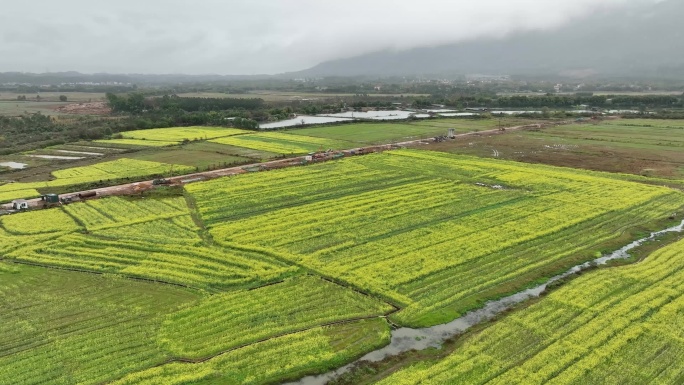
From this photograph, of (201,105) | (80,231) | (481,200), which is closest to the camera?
(80,231)

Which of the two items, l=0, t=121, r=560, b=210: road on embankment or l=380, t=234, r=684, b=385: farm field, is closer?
l=380, t=234, r=684, b=385: farm field

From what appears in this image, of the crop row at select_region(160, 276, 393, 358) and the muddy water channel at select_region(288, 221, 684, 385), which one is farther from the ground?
the crop row at select_region(160, 276, 393, 358)

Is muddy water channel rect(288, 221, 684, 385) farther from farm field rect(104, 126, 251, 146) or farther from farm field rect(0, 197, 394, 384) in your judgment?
farm field rect(104, 126, 251, 146)

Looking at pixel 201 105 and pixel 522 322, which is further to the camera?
pixel 201 105

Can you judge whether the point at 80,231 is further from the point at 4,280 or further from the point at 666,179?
the point at 666,179

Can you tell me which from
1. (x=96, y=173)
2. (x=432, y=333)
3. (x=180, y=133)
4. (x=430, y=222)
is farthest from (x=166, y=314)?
(x=180, y=133)

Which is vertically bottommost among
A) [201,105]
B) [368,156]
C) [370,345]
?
[370,345]

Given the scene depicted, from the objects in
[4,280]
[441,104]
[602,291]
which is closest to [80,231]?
[4,280]

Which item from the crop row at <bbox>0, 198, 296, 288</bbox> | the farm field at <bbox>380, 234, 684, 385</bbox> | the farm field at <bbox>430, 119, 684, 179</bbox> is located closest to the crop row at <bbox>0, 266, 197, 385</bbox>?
the crop row at <bbox>0, 198, 296, 288</bbox>
